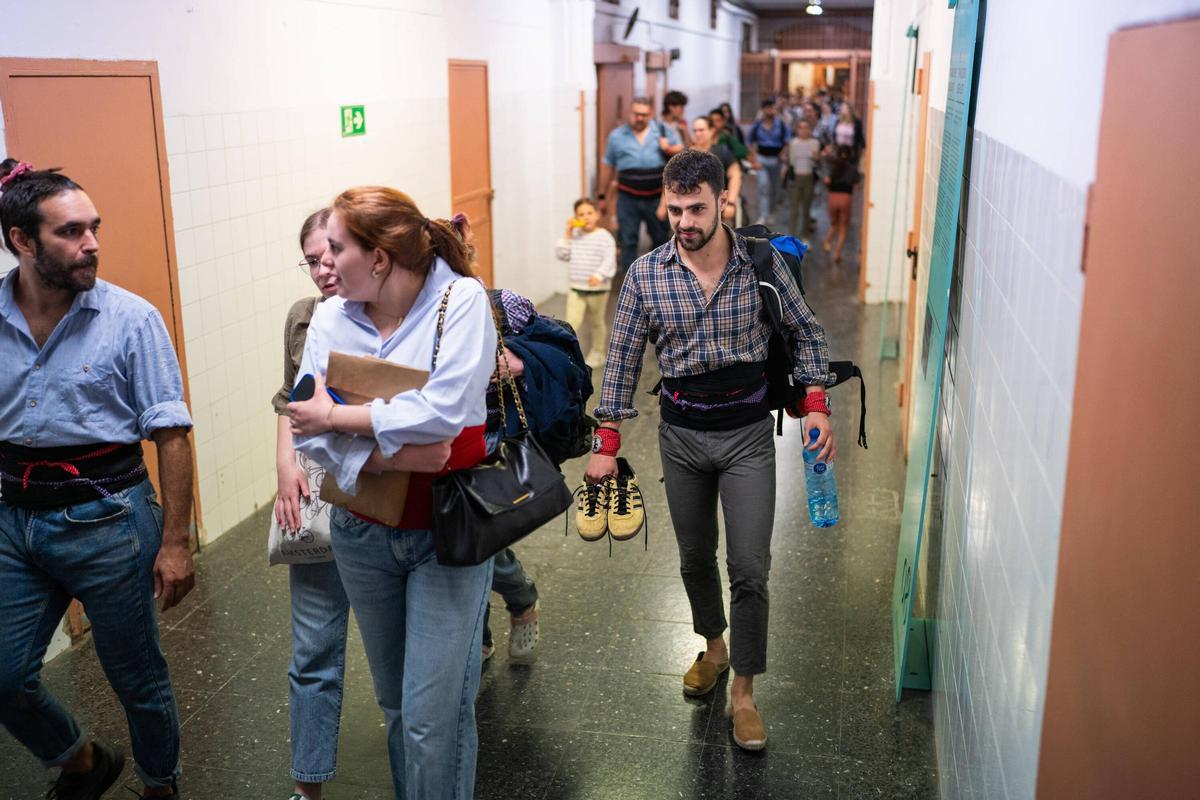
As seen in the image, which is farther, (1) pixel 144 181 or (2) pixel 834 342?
(2) pixel 834 342

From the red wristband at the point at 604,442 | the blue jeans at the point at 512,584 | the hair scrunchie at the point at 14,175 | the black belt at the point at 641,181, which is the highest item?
the hair scrunchie at the point at 14,175

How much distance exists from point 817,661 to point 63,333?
2.64 metres

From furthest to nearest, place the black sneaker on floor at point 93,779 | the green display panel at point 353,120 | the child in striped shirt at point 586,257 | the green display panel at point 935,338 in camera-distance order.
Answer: the child in striped shirt at point 586,257, the green display panel at point 353,120, the green display panel at point 935,338, the black sneaker on floor at point 93,779

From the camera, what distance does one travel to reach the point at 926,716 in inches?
145

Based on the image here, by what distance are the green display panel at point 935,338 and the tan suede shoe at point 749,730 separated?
1.73 feet

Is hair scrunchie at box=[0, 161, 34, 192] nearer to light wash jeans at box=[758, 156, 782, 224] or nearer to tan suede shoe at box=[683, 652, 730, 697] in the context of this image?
tan suede shoe at box=[683, 652, 730, 697]

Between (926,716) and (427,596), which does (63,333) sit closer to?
(427,596)

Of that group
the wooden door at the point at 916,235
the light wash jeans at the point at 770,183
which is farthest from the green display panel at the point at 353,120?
the light wash jeans at the point at 770,183

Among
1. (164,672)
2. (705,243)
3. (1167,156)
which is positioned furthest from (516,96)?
(1167,156)

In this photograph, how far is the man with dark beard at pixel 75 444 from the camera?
2.78m

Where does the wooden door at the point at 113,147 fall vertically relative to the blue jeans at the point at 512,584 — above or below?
above

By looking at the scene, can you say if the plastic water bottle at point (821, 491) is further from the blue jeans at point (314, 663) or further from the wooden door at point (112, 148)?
the wooden door at point (112, 148)

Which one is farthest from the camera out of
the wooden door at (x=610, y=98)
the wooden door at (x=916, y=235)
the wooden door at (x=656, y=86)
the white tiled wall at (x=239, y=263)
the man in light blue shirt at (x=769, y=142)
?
the man in light blue shirt at (x=769, y=142)

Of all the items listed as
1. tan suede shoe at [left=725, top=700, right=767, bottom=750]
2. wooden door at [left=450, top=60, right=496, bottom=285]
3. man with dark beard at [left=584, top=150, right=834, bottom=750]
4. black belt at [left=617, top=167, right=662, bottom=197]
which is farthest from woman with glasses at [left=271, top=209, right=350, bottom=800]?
black belt at [left=617, top=167, right=662, bottom=197]
